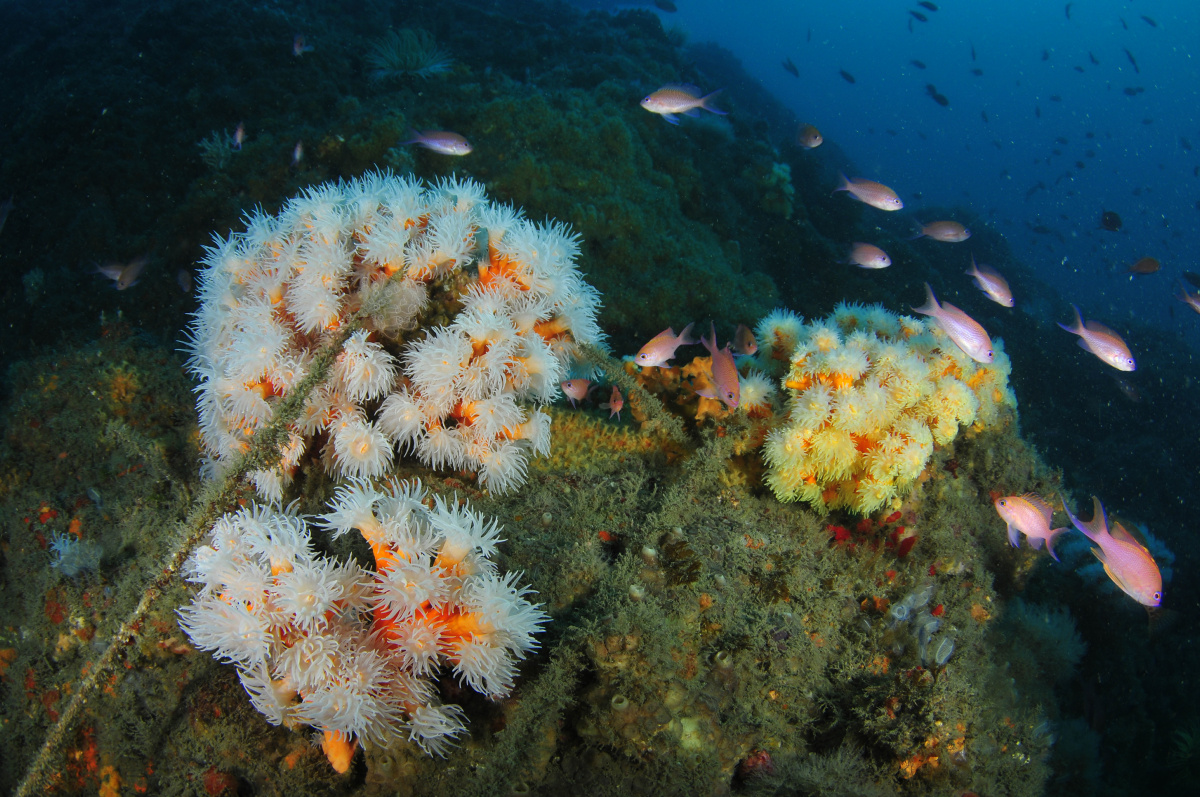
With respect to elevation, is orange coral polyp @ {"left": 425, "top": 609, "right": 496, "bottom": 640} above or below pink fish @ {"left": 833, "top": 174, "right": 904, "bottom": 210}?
below

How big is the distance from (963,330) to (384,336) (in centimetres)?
425

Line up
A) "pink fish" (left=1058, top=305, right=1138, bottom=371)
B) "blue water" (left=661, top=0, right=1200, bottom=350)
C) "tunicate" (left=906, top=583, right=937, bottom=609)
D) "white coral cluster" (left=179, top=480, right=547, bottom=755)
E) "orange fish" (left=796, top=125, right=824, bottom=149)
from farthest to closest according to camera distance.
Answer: "blue water" (left=661, top=0, right=1200, bottom=350) → "orange fish" (left=796, top=125, right=824, bottom=149) → "pink fish" (left=1058, top=305, right=1138, bottom=371) → "tunicate" (left=906, top=583, right=937, bottom=609) → "white coral cluster" (left=179, top=480, right=547, bottom=755)

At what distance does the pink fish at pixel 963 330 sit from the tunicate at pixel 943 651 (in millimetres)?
2196

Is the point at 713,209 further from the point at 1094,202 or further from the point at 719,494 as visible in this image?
the point at 1094,202

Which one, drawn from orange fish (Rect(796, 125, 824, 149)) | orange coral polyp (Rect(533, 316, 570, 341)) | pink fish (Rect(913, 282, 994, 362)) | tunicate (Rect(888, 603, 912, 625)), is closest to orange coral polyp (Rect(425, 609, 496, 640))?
orange coral polyp (Rect(533, 316, 570, 341))

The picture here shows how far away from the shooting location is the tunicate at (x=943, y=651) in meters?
3.37

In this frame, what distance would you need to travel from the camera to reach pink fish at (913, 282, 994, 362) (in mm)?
4078

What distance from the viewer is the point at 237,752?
6.89 feet

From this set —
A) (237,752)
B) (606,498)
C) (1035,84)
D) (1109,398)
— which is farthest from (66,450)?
(1035,84)

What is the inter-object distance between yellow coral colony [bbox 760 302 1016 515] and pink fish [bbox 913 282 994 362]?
48cm

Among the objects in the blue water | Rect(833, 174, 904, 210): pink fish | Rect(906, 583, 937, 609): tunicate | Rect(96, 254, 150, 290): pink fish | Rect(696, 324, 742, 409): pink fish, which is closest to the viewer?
Rect(696, 324, 742, 409): pink fish

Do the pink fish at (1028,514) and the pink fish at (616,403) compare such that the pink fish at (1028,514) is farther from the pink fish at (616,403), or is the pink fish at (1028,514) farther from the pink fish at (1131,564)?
the pink fish at (616,403)

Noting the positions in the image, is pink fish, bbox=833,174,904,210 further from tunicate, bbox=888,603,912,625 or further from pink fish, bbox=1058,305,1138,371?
tunicate, bbox=888,603,912,625

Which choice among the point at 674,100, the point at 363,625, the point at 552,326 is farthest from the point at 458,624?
the point at 674,100
